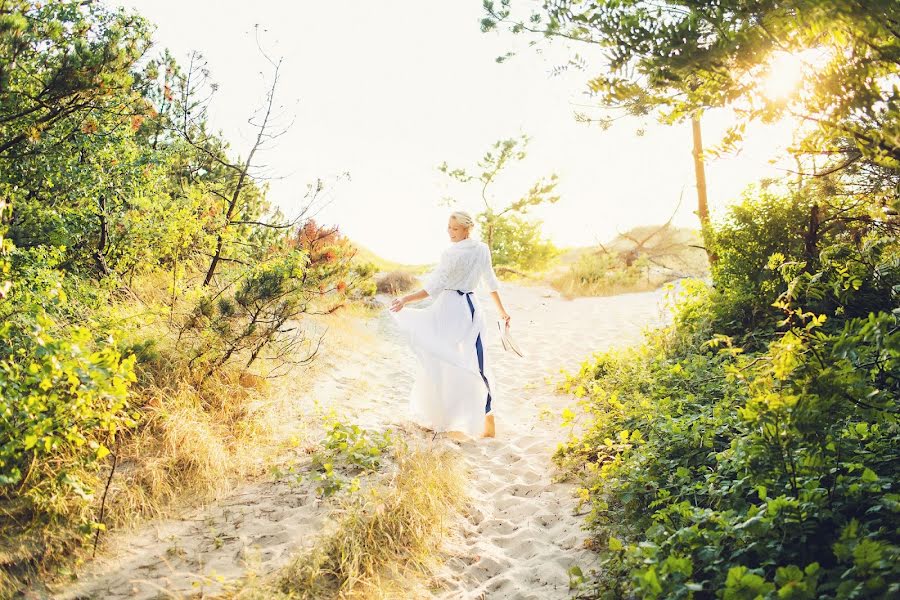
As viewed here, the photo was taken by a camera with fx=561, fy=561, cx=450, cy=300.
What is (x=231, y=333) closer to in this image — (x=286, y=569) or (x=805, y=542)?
(x=286, y=569)

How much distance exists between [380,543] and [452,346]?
2322mm

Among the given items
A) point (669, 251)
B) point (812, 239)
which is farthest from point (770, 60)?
point (669, 251)

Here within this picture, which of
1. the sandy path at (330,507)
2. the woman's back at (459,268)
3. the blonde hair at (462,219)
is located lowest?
the sandy path at (330,507)

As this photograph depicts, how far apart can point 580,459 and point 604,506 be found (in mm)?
1023

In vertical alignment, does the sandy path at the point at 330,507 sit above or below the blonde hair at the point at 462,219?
below

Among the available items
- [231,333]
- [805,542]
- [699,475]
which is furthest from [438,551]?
[231,333]

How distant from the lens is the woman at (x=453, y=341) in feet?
17.7

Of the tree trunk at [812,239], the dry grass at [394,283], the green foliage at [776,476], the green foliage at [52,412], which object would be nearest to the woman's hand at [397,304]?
the green foliage at [776,476]

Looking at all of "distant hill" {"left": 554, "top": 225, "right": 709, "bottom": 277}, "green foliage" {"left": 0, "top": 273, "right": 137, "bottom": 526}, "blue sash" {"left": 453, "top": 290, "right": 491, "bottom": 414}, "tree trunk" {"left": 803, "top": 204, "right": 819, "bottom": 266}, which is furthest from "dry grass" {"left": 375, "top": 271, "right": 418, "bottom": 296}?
"green foliage" {"left": 0, "top": 273, "right": 137, "bottom": 526}

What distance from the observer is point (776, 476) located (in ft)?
9.22

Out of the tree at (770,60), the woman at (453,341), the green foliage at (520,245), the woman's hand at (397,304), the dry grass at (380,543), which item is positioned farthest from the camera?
the green foliage at (520,245)

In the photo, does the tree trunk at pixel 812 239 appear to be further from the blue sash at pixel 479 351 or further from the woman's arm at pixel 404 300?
the woman's arm at pixel 404 300

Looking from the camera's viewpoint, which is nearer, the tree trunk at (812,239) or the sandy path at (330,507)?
the sandy path at (330,507)

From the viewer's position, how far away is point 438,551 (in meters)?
3.55
